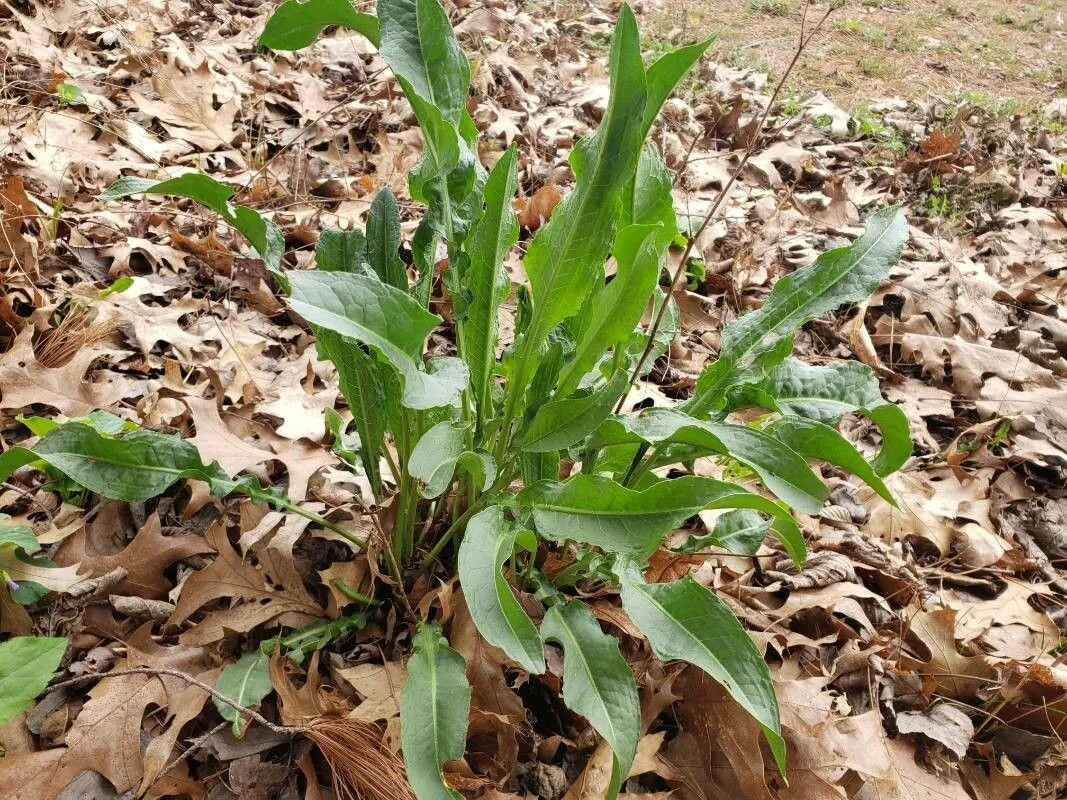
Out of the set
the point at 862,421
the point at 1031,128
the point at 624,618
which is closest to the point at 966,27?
the point at 1031,128

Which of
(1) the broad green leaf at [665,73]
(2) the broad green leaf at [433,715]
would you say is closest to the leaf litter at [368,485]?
(2) the broad green leaf at [433,715]

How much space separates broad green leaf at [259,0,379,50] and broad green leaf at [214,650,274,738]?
46.0 inches

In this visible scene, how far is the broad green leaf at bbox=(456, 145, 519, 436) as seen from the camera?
1276 mm

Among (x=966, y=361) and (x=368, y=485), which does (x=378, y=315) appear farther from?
(x=966, y=361)

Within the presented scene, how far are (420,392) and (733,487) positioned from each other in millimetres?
507

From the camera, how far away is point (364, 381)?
1.41 m

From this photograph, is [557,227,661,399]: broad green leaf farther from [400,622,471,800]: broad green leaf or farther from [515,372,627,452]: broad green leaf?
[400,622,471,800]: broad green leaf

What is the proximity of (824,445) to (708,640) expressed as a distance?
0.41 metres

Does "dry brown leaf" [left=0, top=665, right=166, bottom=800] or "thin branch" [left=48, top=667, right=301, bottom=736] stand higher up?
"thin branch" [left=48, top=667, right=301, bottom=736]

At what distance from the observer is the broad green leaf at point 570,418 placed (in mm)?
1188

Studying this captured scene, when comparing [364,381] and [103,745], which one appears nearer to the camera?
[103,745]

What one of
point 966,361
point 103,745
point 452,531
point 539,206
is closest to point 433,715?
point 452,531

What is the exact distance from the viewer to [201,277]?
2.38 metres

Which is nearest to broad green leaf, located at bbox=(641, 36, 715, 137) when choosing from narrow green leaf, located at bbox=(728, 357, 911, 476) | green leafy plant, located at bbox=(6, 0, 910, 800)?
green leafy plant, located at bbox=(6, 0, 910, 800)
